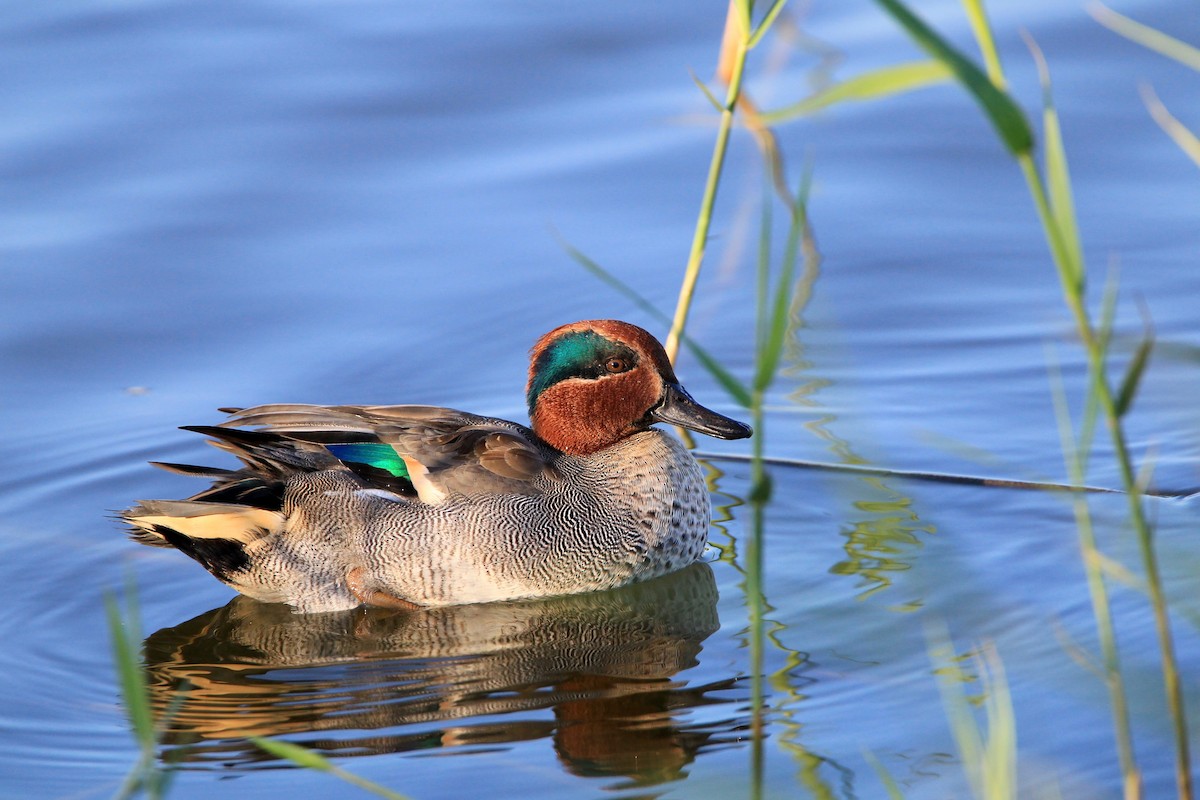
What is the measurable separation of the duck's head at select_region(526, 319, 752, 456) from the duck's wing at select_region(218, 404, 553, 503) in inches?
9.0

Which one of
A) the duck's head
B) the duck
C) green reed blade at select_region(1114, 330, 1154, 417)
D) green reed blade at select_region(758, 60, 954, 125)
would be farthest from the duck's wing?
green reed blade at select_region(1114, 330, 1154, 417)

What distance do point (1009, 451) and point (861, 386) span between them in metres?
0.94

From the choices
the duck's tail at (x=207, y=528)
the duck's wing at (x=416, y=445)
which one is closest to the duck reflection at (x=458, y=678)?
the duck's tail at (x=207, y=528)

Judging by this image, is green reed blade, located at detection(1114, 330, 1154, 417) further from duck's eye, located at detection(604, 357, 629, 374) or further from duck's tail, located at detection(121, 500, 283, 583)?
duck's tail, located at detection(121, 500, 283, 583)

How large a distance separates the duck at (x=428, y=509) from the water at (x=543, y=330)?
5.9 inches

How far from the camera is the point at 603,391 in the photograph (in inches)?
252

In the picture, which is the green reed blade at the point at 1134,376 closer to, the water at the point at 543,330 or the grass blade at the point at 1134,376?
the grass blade at the point at 1134,376

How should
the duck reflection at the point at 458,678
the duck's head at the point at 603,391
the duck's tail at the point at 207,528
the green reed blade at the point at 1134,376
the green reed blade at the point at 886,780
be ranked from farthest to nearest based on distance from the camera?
the duck's head at the point at 603,391, the duck's tail at the point at 207,528, the duck reflection at the point at 458,678, the green reed blade at the point at 886,780, the green reed blade at the point at 1134,376

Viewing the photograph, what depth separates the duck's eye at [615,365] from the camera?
6.32 meters

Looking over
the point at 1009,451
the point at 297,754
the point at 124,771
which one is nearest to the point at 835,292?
the point at 1009,451

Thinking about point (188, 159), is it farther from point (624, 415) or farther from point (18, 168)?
point (624, 415)

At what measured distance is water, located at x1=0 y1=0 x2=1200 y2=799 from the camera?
4.81 m

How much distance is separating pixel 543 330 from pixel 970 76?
5505mm

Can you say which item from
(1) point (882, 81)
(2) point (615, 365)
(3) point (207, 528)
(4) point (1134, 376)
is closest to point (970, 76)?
(1) point (882, 81)
